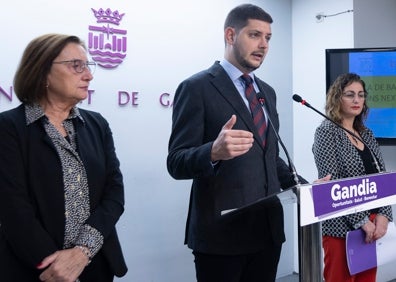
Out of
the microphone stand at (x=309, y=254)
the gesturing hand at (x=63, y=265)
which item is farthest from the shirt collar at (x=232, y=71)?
the gesturing hand at (x=63, y=265)

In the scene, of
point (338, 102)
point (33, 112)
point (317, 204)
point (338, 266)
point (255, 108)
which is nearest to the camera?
point (317, 204)

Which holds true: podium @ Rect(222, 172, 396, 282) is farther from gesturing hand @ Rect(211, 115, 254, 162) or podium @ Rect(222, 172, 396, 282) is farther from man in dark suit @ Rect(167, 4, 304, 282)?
man in dark suit @ Rect(167, 4, 304, 282)

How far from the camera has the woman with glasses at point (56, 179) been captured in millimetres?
1408

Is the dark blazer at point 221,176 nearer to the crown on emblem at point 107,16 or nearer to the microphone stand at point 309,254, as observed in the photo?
the microphone stand at point 309,254

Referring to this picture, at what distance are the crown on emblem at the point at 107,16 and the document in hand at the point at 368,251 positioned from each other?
1812mm

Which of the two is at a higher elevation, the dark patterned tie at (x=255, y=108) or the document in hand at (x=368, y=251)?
the dark patterned tie at (x=255, y=108)

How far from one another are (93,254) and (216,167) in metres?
0.53

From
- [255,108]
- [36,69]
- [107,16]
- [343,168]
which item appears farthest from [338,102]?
[36,69]

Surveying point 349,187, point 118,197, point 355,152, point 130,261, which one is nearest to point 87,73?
point 118,197

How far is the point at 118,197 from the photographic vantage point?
5.43ft

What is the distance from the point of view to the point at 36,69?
1.56 meters

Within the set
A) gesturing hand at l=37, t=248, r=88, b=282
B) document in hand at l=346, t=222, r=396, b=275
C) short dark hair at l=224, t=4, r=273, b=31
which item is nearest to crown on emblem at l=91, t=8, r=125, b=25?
short dark hair at l=224, t=4, r=273, b=31

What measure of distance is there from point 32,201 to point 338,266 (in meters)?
1.51

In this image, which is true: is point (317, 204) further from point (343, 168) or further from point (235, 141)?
point (343, 168)
